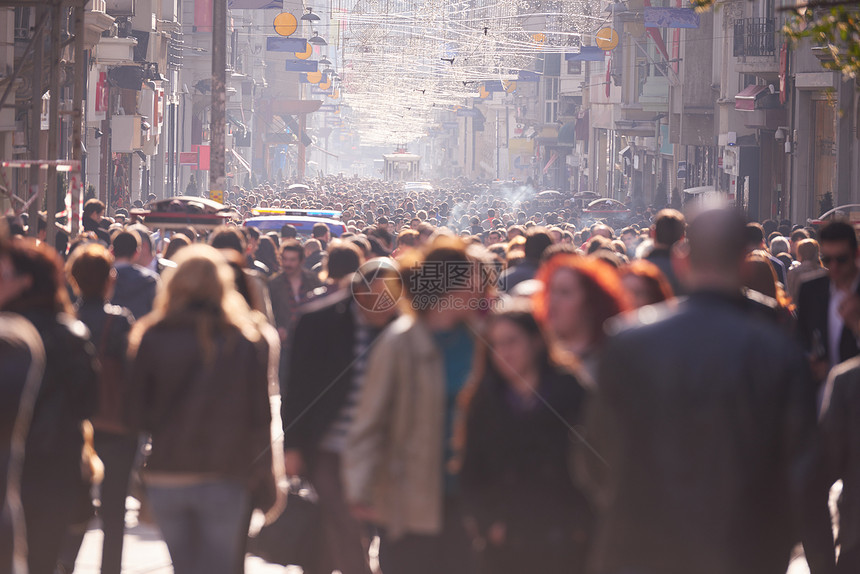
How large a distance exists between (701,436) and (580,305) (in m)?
1.18

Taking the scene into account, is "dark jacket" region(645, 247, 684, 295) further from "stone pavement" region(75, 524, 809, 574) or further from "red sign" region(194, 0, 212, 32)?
"red sign" region(194, 0, 212, 32)

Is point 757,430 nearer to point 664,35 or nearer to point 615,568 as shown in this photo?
point 615,568

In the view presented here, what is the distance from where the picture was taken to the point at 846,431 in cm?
595

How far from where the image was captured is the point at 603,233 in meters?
18.9

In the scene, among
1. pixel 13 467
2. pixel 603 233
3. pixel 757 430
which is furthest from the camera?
pixel 603 233

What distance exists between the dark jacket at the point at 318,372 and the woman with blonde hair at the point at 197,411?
0.60m

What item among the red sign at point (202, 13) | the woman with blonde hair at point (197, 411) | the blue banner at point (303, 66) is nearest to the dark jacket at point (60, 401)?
the woman with blonde hair at point (197, 411)

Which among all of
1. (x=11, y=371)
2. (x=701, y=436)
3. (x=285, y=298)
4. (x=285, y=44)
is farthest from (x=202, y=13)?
(x=701, y=436)

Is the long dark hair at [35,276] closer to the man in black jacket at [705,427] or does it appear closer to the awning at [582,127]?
the man in black jacket at [705,427]

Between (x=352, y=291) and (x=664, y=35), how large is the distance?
175ft

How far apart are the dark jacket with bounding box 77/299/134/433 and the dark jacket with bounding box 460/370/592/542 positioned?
2.30m

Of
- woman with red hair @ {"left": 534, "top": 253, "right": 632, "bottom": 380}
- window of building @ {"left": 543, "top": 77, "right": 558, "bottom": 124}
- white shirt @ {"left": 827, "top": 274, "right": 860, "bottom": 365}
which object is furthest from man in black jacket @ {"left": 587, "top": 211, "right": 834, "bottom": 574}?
window of building @ {"left": 543, "top": 77, "right": 558, "bottom": 124}

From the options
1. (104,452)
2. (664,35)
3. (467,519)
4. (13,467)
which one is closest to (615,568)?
(467,519)

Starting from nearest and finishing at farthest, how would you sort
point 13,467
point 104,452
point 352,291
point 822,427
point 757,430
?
point 757,430, point 13,467, point 822,427, point 352,291, point 104,452
